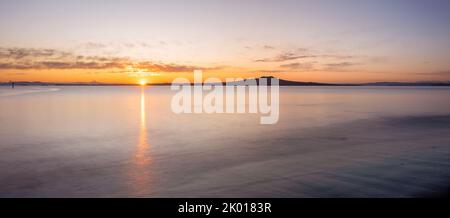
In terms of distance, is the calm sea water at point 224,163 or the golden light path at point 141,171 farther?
the golden light path at point 141,171

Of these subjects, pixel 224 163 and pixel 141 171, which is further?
pixel 224 163

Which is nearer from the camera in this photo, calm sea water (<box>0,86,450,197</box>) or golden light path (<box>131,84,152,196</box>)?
calm sea water (<box>0,86,450,197</box>)

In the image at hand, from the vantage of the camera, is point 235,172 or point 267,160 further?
point 267,160

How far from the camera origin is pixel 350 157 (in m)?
9.20

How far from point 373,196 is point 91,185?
5512 millimetres
